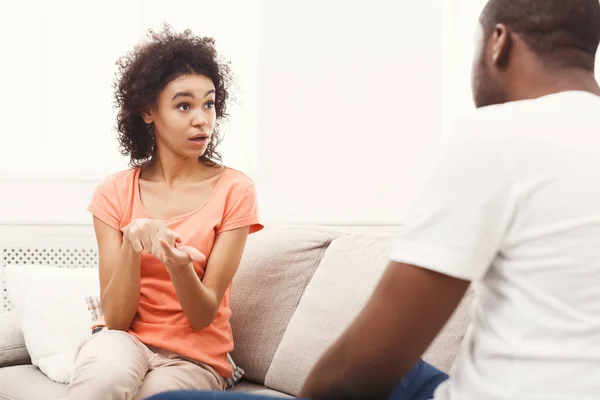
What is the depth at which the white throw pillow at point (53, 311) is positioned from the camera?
7.01 ft

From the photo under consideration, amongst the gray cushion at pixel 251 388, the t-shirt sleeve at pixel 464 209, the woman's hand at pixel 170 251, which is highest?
the t-shirt sleeve at pixel 464 209

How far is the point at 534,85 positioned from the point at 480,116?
16 centimetres

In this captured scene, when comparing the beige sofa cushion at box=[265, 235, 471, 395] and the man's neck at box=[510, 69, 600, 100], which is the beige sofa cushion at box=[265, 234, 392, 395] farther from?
the man's neck at box=[510, 69, 600, 100]

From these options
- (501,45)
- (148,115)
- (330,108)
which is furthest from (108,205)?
(330,108)

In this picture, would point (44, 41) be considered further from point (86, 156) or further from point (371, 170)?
point (371, 170)

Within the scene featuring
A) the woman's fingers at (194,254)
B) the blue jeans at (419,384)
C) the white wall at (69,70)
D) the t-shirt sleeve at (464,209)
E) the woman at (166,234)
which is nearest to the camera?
the t-shirt sleeve at (464,209)

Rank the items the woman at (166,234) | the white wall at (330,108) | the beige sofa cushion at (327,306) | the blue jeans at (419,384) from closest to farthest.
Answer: the blue jeans at (419,384) < the woman at (166,234) < the beige sofa cushion at (327,306) < the white wall at (330,108)

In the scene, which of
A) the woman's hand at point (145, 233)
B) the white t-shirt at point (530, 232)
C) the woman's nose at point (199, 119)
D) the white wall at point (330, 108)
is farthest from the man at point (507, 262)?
the white wall at point (330, 108)

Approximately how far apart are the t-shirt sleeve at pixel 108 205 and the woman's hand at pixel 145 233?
0.28 m

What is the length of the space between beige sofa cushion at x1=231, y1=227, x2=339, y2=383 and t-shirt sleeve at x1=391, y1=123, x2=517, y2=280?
4.38ft

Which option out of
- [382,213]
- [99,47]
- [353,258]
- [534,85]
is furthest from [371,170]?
[534,85]

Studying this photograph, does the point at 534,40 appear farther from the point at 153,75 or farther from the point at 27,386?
the point at 27,386

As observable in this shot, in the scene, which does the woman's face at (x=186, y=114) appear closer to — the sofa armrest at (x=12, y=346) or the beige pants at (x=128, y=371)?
the beige pants at (x=128, y=371)

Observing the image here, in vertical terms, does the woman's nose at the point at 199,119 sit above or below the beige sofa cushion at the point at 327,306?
above
